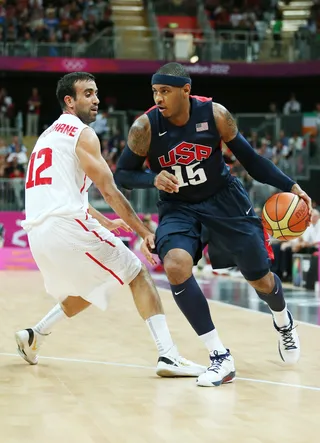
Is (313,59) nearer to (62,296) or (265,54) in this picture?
(265,54)

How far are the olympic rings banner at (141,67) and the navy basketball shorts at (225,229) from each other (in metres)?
20.0

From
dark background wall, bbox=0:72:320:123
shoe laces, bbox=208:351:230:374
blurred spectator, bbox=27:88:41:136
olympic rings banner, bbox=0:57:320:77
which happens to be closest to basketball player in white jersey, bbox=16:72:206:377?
shoe laces, bbox=208:351:230:374

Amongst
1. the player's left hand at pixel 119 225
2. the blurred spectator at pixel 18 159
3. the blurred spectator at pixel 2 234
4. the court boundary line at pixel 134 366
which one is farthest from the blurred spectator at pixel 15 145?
the player's left hand at pixel 119 225

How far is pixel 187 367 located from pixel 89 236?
108cm

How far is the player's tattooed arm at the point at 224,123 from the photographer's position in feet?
19.2

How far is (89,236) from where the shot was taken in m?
5.70

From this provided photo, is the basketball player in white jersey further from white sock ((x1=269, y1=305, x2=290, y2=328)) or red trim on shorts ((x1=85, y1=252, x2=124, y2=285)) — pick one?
white sock ((x1=269, y1=305, x2=290, y2=328))

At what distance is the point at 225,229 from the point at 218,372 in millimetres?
1012

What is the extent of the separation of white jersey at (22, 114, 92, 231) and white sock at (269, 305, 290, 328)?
159 cm

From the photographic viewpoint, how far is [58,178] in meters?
5.68

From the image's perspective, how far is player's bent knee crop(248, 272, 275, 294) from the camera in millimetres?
5988

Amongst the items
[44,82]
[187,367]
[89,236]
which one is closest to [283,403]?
[187,367]

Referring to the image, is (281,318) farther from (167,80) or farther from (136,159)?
(167,80)

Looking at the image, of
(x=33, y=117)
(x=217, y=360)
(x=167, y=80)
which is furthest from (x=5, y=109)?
(x=217, y=360)
